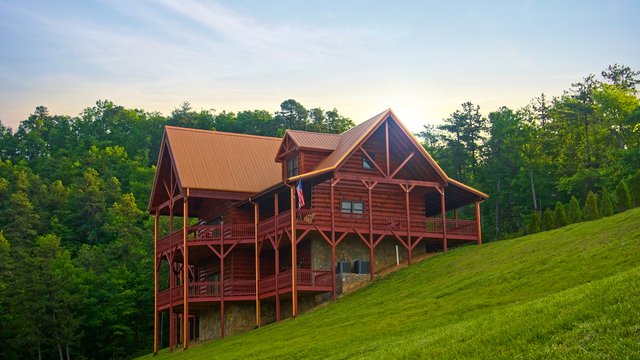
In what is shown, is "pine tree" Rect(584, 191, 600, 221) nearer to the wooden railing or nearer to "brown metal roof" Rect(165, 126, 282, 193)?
the wooden railing

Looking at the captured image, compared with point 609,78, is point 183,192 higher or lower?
lower

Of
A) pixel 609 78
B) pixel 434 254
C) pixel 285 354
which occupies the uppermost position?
pixel 609 78

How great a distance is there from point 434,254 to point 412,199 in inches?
180

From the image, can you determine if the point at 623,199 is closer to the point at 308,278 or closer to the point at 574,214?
the point at 574,214

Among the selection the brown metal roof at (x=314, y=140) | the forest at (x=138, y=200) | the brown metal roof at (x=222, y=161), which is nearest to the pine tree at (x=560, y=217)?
the forest at (x=138, y=200)

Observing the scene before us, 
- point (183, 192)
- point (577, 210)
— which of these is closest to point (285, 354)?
point (183, 192)

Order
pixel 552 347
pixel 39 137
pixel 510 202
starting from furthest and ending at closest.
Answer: pixel 39 137, pixel 510 202, pixel 552 347

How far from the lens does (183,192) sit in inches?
1954

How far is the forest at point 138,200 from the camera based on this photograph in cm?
6359

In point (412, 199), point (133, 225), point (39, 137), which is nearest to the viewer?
point (412, 199)

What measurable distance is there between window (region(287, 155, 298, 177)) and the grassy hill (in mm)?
9220

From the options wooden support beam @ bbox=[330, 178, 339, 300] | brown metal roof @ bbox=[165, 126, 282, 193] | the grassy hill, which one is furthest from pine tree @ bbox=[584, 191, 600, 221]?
brown metal roof @ bbox=[165, 126, 282, 193]

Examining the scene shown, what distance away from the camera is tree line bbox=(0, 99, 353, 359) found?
6450cm

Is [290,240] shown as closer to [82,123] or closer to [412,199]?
[412,199]
